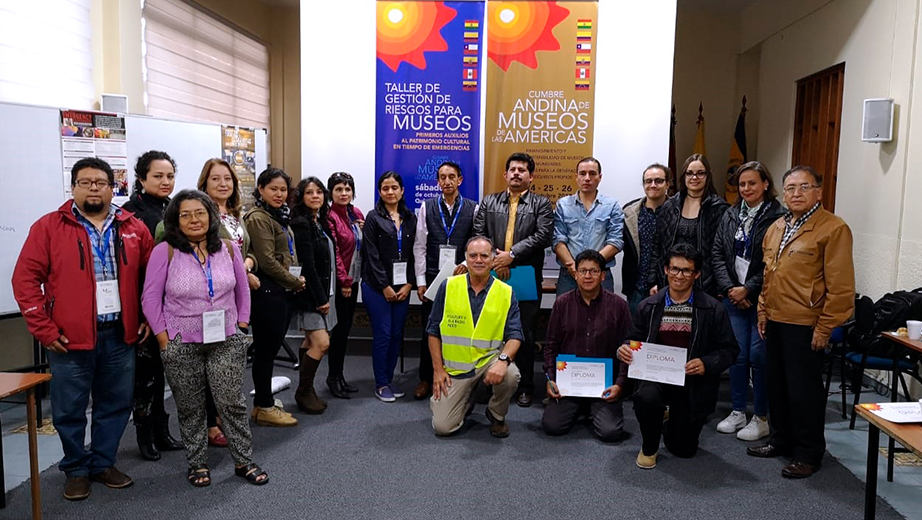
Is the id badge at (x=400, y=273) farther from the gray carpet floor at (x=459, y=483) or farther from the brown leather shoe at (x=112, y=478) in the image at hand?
the brown leather shoe at (x=112, y=478)

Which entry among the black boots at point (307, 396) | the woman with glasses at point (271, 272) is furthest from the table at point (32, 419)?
the black boots at point (307, 396)

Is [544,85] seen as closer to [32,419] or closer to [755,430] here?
[755,430]

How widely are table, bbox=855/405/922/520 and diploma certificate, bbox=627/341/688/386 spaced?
893 mm

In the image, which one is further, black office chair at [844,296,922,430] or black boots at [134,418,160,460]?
black office chair at [844,296,922,430]

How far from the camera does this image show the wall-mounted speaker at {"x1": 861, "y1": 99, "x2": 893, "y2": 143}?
4188 millimetres

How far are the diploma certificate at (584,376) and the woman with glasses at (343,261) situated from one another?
1447 mm

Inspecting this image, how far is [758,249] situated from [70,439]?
345 centimetres

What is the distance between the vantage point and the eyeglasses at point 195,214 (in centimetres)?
262

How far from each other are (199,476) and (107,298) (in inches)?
35.4

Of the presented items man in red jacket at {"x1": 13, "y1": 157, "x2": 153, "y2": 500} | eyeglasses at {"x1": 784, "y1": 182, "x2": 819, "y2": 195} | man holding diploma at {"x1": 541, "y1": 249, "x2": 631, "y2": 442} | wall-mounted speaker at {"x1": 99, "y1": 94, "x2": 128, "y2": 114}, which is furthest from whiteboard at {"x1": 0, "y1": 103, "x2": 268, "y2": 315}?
eyeglasses at {"x1": 784, "y1": 182, "x2": 819, "y2": 195}

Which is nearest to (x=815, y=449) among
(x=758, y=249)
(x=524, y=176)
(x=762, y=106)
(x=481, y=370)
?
(x=758, y=249)

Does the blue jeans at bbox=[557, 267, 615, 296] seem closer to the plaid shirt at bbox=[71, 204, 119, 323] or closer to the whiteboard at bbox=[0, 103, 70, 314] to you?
the plaid shirt at bbox=[71, 204, 119, 323]

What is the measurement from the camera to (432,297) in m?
3.96

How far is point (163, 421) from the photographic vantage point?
10.4 feet
